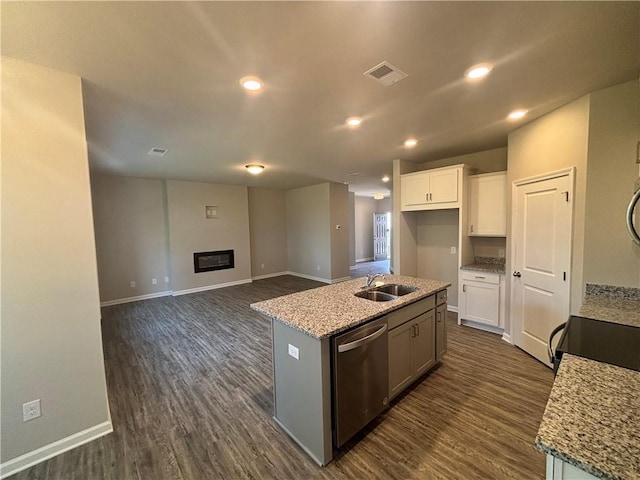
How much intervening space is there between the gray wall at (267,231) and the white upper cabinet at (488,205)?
569cm

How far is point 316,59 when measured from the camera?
1.81 m

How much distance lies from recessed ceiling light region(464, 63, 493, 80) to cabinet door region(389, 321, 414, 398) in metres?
2.07

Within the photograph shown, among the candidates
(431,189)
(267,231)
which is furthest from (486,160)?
(267,231)

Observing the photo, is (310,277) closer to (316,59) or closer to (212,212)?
(212,212)

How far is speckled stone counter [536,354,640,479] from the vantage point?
763mm

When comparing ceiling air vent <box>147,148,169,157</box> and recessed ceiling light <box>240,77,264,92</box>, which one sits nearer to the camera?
recessed ceiling light <box>240,77,264,92</box>

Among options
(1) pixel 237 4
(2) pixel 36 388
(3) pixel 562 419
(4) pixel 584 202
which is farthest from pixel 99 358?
(4) pixel 584 202

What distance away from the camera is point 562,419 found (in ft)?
3.04

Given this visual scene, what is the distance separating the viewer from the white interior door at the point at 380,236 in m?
11.6

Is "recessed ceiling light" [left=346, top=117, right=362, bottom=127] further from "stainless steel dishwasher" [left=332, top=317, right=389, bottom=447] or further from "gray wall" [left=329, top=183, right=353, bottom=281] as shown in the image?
"gray wall" [left=329, top=183, right=353, bottom=281]

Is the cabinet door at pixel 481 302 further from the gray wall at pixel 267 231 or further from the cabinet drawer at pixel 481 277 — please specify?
the gray wall at pixel 267 231

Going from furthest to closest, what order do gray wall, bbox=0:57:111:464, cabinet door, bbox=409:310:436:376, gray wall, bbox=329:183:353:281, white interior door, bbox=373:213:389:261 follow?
white interior door, bbox=373:213:389:261
gray wall, bbox=329:183:353:281
cabinet door, bbox=409:310:436:376
gray wall, bbox=0:57:111:464

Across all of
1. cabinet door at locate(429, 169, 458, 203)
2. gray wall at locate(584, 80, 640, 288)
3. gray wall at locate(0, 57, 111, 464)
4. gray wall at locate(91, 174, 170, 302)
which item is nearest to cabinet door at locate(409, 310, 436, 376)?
gray wall at locate(584, 80, 640, 288)

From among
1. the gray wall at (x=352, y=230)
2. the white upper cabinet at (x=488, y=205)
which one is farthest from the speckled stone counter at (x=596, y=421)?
the gray wall at (x=352, y=230)
